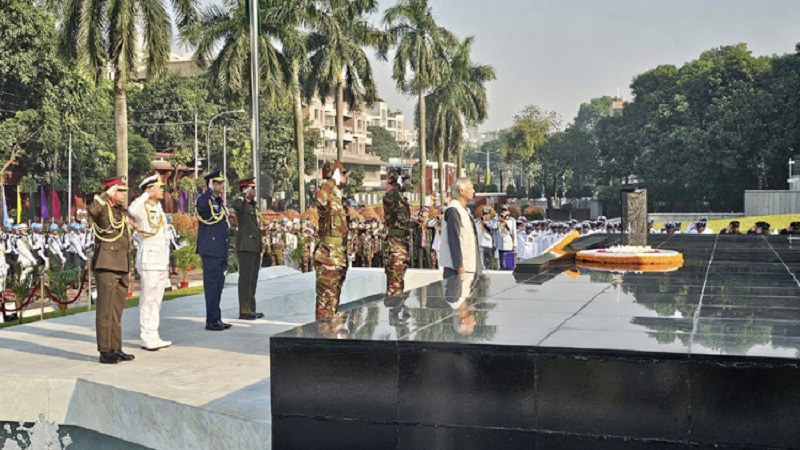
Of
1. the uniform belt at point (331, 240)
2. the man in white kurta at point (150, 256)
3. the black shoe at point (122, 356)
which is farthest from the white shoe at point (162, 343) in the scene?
the uniform belt at point (331, 240)

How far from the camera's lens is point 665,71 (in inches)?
2549

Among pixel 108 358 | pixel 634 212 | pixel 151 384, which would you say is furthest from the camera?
pixel 634 212

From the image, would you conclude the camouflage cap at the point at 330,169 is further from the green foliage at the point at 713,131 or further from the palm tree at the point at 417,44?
the green foliage at the point at 713,131

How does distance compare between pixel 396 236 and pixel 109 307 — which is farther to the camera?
pixel 396 236

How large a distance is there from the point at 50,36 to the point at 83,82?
10.2 feet

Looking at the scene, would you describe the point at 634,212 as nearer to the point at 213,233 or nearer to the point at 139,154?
the point at 213,233

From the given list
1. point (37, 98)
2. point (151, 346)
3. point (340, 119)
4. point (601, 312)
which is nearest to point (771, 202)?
point (340, 119)

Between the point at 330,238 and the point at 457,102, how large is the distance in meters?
45.1

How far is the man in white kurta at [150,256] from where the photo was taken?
26.3ft

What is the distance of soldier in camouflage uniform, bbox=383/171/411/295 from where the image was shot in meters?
9.73

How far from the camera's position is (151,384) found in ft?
20.6

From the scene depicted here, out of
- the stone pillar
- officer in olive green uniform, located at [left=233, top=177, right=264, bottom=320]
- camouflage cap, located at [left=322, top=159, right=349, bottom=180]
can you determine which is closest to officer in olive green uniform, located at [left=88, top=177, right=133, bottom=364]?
camouflage cap, located at [left=322, top=159, right=349, bottom=180]

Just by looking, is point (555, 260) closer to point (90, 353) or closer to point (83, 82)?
point (90, 353)

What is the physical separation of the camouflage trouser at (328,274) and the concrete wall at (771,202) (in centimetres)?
3849
